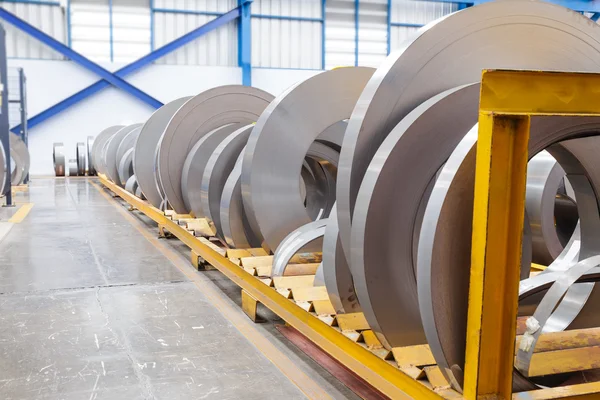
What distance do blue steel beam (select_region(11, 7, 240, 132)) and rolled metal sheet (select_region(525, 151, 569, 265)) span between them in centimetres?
1439

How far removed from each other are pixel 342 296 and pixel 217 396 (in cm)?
67

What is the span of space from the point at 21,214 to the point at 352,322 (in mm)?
6926

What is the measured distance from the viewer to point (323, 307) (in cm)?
270

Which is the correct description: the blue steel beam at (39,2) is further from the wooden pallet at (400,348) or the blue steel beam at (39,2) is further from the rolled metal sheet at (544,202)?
the rolled metal sheet at (544,202)

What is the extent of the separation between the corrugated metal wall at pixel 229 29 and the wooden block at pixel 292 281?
15.2 metres

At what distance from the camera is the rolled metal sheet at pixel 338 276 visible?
2.63 metres

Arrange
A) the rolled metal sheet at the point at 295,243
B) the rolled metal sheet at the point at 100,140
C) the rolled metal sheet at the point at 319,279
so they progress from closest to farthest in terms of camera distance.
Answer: the rolled metal sheet at the point at 319,279, the rolled metal sheet at the point at 295,243, the rolled metal sheet at the point at 100,140

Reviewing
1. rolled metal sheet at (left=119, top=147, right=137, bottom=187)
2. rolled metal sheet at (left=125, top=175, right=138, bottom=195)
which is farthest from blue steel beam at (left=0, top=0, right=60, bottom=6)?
rolled metal sheet at (left=125, top=175, right=138, bottom=195)

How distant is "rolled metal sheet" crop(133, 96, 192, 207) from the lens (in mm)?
6663

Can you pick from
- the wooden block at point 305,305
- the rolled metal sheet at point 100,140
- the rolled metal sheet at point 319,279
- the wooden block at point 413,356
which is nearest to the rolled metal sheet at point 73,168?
the rolled metal sheet at point 100,140

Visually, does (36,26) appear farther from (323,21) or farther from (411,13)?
(411,13)

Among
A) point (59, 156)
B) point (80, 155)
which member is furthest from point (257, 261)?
point (80, 155)

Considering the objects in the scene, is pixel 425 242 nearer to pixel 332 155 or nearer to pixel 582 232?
pixel 582 232

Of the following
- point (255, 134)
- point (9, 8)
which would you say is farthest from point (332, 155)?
point (9, 8)
